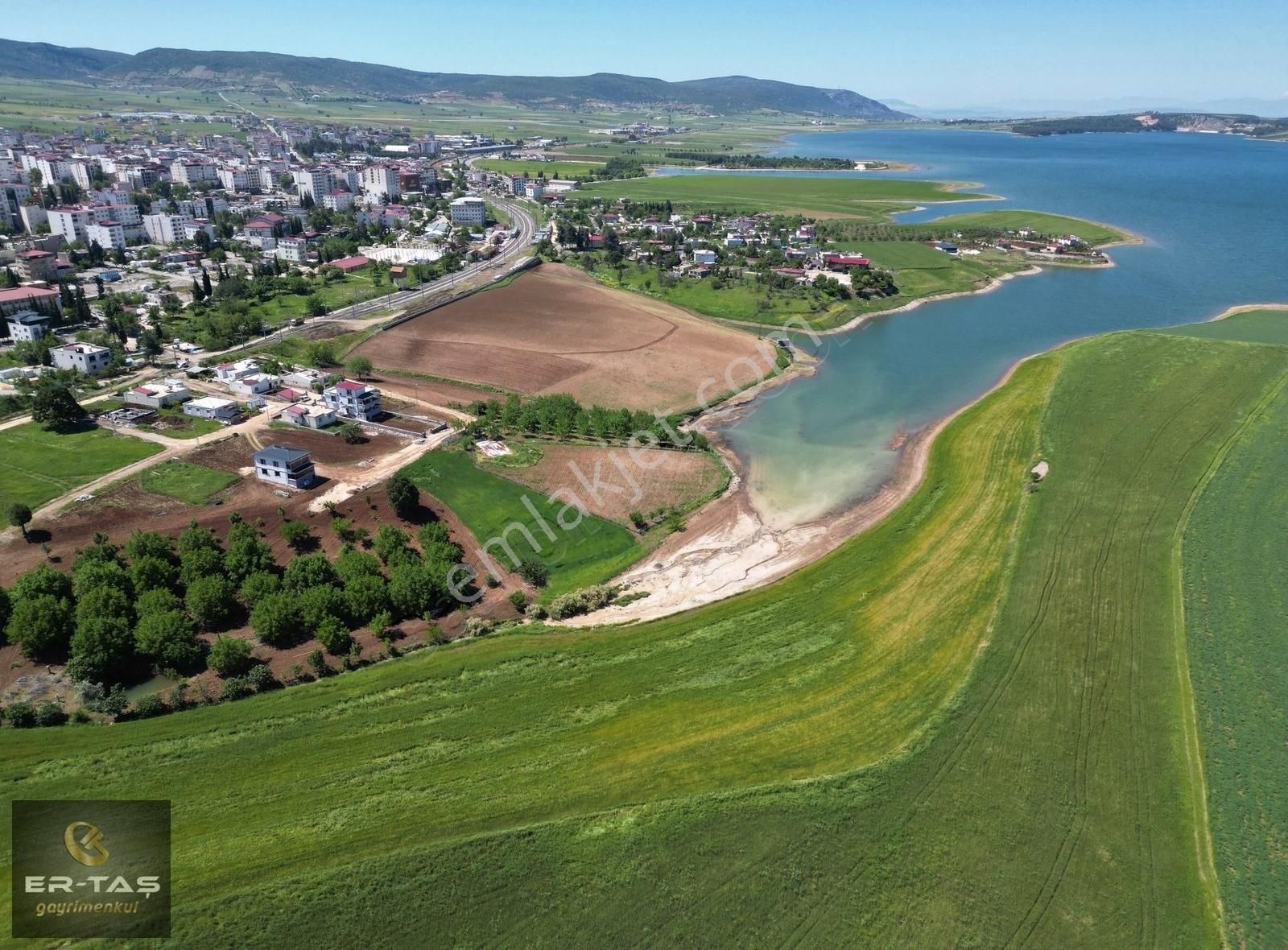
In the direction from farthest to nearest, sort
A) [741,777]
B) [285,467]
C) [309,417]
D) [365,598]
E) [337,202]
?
[337,202] → [309,417] → [285,467] → [365,598] → [741,777]

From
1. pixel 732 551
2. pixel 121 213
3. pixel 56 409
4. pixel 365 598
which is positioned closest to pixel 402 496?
pixel 365 598

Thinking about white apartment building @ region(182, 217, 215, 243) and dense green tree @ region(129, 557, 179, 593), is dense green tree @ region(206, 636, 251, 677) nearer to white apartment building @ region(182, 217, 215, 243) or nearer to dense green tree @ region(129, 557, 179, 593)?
dense green tree @ region(129, 557, 179, 593)

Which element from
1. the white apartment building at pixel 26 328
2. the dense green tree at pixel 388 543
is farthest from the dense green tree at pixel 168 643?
the white apartment building at pixel 26 328

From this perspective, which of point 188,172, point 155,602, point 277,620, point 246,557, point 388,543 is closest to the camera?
point 277,620

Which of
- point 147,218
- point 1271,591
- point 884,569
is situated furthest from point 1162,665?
point 147,218

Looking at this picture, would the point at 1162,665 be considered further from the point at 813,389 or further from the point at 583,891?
the point at 813,389

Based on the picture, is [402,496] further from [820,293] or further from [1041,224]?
[1041,224]

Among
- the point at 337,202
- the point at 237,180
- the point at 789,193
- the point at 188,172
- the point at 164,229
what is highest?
the point at 789,193
